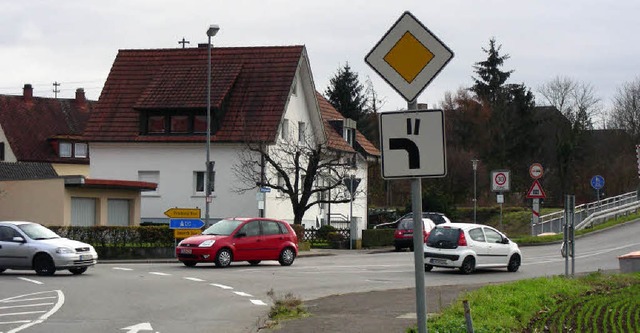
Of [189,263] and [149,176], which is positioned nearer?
[189,263]

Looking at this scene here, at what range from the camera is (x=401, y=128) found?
28.5 ft

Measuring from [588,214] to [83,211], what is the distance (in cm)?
2773

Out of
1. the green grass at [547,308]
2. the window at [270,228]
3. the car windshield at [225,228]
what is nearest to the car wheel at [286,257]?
the window at [270,228]

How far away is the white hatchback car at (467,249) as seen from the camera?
97.1ft

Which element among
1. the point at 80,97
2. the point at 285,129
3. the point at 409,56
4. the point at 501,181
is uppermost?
the point at 80,97

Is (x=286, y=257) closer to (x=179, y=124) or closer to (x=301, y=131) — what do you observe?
(x=179, y=124)

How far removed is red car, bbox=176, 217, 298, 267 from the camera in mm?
30938

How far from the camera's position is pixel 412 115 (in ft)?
28.5

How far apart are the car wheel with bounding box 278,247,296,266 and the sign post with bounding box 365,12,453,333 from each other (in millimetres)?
23977

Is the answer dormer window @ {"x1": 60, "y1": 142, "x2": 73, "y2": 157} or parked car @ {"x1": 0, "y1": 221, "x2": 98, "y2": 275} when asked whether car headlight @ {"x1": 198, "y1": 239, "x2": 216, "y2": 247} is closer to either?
parked car @ {"x1": 0, "y1": 221, "x2": 98, "y2": 275}

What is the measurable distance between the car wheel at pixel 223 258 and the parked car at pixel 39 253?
4.27 m

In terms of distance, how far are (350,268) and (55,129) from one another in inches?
2030

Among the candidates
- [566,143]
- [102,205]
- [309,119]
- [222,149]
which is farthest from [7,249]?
[566,143]

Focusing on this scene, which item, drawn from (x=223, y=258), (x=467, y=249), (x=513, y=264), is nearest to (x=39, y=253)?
(x=223, y=258)
